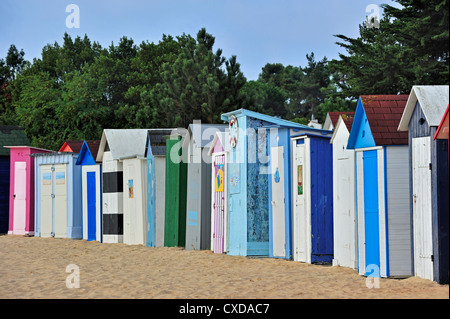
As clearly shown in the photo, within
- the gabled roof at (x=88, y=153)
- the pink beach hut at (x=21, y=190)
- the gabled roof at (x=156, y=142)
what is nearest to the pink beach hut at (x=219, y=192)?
the gabled roof at (x=156, y=142)

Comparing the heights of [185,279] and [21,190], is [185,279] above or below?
below

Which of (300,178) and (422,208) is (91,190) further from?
(422,208)

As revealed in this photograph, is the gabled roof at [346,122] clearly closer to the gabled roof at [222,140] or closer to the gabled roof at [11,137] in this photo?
the gabled roof at [222,140]

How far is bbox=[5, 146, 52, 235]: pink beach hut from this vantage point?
22.4 m

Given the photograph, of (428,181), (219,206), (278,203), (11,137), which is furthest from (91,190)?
(428,181)

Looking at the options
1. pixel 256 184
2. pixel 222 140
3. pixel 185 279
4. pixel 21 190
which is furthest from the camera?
pixel 21 190

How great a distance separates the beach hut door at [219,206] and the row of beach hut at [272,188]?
38 mm

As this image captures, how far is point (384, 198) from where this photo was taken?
32.2 ft

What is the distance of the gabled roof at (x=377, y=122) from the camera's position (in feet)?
32.3

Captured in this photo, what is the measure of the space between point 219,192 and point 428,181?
606 cm

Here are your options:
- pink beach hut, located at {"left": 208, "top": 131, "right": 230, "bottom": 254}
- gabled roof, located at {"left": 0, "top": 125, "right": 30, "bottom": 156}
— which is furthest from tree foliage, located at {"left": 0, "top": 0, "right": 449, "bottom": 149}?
pink beach hut, located at {"left": 208, "top": 131, "right": 230, "bottom": 254}

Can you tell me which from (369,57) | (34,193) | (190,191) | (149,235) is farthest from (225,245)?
(369,57)

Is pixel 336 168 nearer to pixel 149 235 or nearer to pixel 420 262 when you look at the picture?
pixel 420 262

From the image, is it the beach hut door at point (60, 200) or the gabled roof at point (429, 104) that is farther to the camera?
the beach hut door at point (60, 200)
